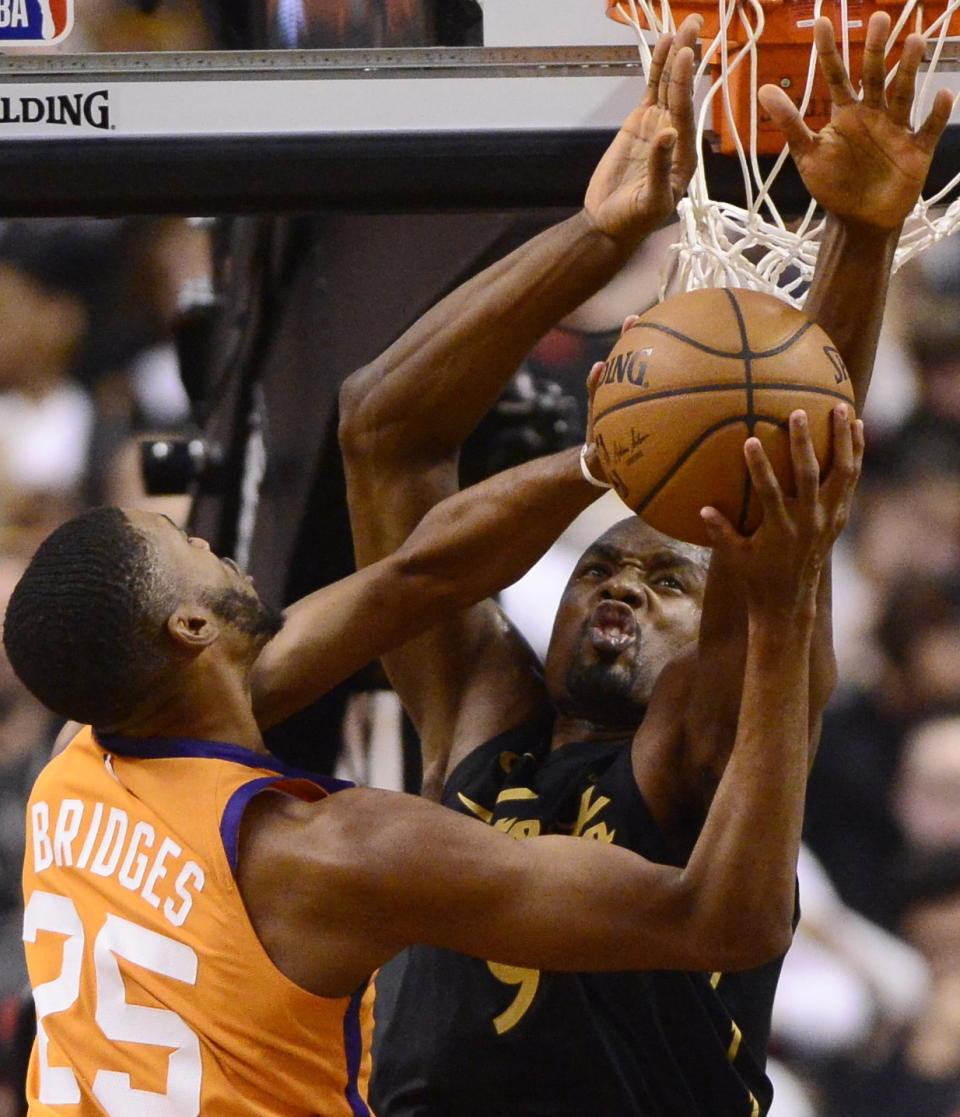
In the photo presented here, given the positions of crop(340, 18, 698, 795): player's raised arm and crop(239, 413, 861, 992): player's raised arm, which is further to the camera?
crop(340, 18, 698, 795): player's raised arm

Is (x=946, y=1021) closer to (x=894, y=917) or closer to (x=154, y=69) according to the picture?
(x=894, y=917)

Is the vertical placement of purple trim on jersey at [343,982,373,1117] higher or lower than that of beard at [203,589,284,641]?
lower

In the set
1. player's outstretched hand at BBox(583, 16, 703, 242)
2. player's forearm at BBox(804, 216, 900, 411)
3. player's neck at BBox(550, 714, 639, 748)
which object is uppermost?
player's outstretched hand at BBox(583, 16, 703, 242)

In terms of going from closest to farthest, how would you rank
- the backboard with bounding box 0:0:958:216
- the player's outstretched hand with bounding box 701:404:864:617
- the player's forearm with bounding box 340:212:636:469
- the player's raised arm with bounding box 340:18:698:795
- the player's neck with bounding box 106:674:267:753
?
the player's outstretched hand with bounding box 701:404:864:617
the player's neck with bounding box 106:674:267:753
the player's raised arm with bounding box 340:18:698:795
the player's forearm with bounding box 340:212:636:469
the backboard with bounding box 0:0:958:216

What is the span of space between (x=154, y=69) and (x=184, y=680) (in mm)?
1343

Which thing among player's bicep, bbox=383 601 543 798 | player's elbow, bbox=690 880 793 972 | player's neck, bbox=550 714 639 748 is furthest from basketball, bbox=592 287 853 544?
player's bicep, bbox=383 601 543 798

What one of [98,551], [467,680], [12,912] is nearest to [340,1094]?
[98,551]

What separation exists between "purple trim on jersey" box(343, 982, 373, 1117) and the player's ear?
0.50 metres

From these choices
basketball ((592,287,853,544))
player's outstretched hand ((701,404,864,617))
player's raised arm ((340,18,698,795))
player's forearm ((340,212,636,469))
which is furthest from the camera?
player's forearm ((340,212,636,469))

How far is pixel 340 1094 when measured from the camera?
2018 millimetres

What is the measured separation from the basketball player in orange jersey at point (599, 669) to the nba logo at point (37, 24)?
87 cm

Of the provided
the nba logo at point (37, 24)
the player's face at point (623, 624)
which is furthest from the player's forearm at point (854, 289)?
the nba logo at point (37, 24)

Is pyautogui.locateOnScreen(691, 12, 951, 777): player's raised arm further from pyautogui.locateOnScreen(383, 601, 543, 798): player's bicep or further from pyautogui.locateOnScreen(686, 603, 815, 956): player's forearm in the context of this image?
pyautogui.locateOnScreen(383, 601, 543, 798): player's bicep

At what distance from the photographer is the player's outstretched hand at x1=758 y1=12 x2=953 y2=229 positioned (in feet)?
6.46
